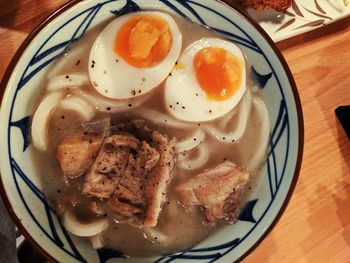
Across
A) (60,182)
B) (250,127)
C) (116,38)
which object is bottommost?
(60,182)

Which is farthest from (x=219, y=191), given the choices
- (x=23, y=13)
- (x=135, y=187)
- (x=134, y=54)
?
(x=23, y=13)

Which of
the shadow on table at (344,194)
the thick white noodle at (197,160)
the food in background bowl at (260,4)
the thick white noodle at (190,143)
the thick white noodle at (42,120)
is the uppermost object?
the food in background bowl at (260,4)

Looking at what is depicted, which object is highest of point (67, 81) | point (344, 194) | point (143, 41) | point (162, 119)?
point (143, 41)

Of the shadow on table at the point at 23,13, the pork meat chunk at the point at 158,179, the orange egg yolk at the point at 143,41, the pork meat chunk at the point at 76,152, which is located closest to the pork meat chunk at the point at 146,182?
the pork meat chunk at the point at 158,179

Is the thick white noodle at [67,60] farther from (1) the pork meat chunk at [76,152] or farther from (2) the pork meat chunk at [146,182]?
(2) the pork meat chunk at [146,182]

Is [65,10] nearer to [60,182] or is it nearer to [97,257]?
[60,182]

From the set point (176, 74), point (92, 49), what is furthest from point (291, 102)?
point (92, 49)

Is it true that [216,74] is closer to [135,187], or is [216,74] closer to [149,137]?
[149,137]
